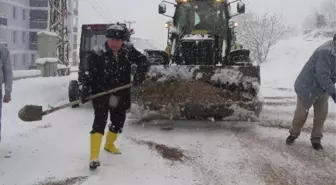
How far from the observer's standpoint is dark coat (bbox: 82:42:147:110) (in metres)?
4.58

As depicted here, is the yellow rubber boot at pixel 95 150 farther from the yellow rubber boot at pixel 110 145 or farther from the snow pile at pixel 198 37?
the snow pile at pixel 198 37

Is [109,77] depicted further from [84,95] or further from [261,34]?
[261,34]

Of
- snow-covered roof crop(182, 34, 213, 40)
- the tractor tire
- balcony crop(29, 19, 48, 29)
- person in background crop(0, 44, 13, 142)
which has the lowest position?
the tractor tire

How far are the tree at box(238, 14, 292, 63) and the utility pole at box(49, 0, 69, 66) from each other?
16.1 m

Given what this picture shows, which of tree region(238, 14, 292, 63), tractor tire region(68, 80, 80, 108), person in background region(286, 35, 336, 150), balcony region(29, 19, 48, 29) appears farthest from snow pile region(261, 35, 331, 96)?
balcony region(29, 19, 48, 29)

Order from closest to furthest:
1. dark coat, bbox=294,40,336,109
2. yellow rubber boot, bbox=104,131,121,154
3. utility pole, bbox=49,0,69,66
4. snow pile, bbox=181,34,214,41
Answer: yellow rubber boot, bbox=104,131,121,154
dark coat, bbox=294,40,336,109
snow pile, bbox=181,34,214,41
utility pole, bbox=49,0,69,66

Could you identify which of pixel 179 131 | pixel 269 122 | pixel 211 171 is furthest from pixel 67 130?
pixel 269 122

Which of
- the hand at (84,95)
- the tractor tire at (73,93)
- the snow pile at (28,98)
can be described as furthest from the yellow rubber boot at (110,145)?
the tractor tire at (73,93)

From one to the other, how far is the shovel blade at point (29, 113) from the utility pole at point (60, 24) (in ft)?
41.9

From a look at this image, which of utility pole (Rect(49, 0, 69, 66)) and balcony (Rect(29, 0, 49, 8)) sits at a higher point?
balcony (Rect(29, 0, 49, 8))

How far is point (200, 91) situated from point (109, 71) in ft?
7.48

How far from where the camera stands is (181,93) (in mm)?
6555

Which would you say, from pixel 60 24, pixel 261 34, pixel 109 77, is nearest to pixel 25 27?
pixel 261 34

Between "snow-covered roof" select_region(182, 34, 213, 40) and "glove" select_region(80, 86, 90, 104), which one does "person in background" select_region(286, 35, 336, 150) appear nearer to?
"snow-covered roof" select_region(182, 34, 213, 40)
